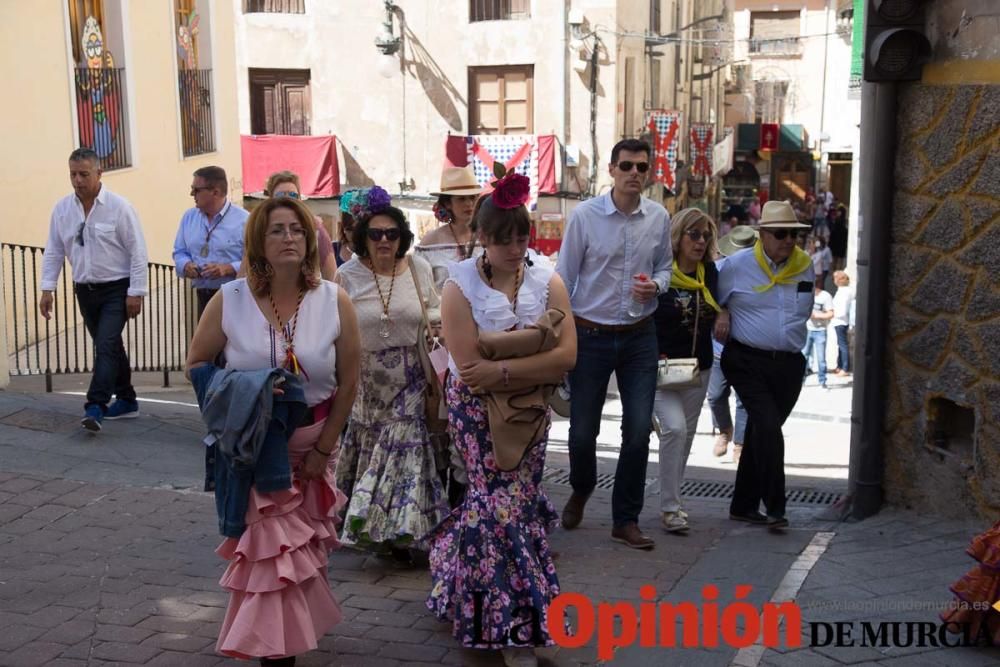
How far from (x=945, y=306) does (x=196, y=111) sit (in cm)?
1259

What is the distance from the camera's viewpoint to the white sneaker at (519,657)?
4.48m

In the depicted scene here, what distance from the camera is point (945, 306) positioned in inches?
242

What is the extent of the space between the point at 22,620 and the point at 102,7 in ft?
35.3

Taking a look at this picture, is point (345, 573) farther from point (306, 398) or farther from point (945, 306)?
point (945, 306)

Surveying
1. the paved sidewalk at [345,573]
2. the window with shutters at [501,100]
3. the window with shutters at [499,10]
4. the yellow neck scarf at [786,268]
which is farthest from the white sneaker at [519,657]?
the window with shutters at [499,10]

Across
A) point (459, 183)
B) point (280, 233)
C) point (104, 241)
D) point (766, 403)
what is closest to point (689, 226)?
point (766, 403)

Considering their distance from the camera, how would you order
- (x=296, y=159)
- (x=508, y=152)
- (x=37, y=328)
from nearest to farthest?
(x=37, y=328) < (x=508, y=152) < (x=296, y=159)

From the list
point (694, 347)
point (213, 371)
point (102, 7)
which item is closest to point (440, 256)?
point (694, 347)

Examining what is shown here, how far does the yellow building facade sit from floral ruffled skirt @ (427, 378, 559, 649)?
8557 mm

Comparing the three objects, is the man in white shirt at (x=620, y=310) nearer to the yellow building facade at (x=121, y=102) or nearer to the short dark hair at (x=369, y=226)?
the short dark hair at (x=369, y=226)

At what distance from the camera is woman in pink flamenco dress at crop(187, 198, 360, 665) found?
14.2ft

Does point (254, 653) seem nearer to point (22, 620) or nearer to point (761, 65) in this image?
point (22, 620)

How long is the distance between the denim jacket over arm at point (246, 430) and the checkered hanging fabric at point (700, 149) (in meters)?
29.6

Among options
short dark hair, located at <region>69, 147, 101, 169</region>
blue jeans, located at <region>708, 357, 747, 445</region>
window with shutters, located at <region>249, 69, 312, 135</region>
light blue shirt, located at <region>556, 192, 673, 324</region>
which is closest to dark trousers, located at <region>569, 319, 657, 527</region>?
light blue shirt, located at <region>556, 192, 673, 324</region>
